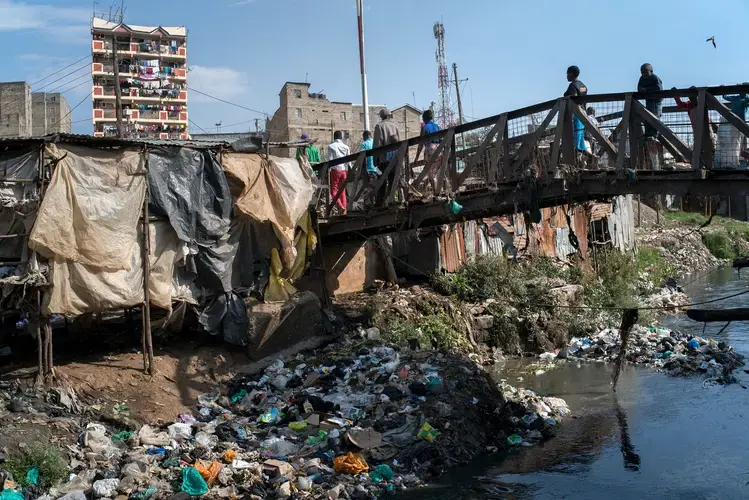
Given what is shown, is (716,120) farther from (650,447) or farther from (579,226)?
(579,226)

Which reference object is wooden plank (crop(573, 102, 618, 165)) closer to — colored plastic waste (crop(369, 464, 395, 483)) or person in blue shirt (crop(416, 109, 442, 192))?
person in blue shirt (crop(416, 109, 442, 192))

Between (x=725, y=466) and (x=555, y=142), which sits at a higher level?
(x=555, y=142)

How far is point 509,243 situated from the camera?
14.7 meters

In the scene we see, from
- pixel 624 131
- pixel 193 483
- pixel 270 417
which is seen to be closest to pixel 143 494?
pixel 193 483

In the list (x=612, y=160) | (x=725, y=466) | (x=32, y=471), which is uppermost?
(x=612, y=160)

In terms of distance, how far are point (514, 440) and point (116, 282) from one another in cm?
524

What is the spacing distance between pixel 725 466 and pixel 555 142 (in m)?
4.04

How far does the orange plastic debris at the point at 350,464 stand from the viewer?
688 cm

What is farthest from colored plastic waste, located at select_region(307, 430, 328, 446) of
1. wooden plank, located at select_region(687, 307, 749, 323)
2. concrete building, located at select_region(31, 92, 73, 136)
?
concrete building, located at select_region(31, 92, 73, 136)

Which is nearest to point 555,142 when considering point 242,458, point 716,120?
point 716,120

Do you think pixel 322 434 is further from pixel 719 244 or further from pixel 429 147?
pixel 719 244

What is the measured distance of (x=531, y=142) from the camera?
830 centimetres

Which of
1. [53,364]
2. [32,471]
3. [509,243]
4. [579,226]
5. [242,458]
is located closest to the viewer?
[32,471]

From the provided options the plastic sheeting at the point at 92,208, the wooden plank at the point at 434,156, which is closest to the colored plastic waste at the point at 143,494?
the plastic sheeting at the point at 92,208
